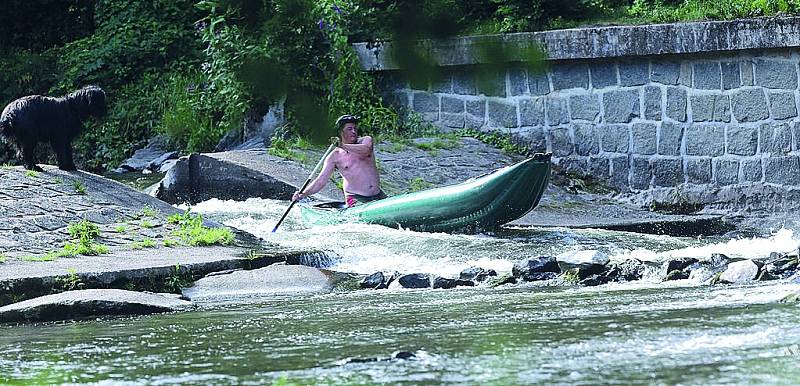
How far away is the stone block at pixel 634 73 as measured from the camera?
11977mm

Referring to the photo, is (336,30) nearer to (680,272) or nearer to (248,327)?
(248,327)

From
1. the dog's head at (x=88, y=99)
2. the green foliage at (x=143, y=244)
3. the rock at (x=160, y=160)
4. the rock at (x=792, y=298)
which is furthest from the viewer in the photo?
the rock at (x=160, y=160)

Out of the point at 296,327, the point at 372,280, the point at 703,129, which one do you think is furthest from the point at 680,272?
the point at 703,129

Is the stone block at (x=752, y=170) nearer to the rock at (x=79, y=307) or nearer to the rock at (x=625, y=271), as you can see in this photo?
the rock at (x=625, y=271)

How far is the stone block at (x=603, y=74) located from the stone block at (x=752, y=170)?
140 centimetres

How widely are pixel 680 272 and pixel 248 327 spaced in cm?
262

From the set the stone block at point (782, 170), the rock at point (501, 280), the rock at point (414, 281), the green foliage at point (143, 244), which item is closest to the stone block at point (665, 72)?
the stone block at point (782, 170)

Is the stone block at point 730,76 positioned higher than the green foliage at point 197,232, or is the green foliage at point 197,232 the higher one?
the stone block at point 730,76

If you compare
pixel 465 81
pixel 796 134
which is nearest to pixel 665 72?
pixel 796 134

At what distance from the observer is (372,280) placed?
8078 millimetres

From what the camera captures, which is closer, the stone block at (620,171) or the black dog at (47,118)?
the black dog at (47,118)

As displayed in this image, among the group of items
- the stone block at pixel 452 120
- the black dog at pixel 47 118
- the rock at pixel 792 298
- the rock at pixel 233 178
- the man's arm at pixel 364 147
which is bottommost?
the rock at pixel 792 298

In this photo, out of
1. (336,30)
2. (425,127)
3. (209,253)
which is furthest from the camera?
(425,127)

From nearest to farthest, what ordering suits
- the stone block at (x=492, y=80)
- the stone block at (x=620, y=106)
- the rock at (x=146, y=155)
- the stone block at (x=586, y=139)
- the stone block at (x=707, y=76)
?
the stone block at (x=492, y=80)
the stone block at (x=707, y=76)
the stone block at (x=620, y=106)
the stone block at (x=586, y=139)
the rock at (x=146, y=155)
